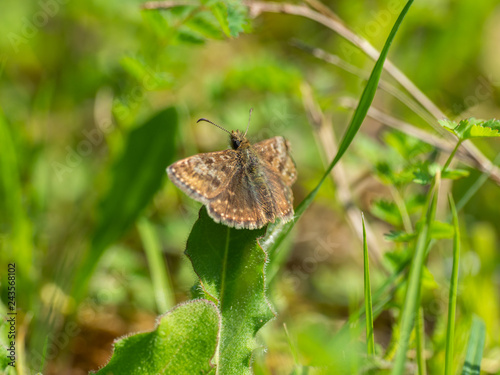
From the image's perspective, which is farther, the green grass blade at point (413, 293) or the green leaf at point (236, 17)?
the green leaf at point (236, 17)

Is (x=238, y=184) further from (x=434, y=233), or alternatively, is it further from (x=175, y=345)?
(x=434, y=233)

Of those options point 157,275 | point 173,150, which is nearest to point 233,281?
point 157,275

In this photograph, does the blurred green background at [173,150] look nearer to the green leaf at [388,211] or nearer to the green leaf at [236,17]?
the green leaf at [236,17]

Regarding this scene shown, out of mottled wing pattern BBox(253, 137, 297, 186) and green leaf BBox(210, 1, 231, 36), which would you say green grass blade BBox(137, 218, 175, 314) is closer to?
mottled wing pattern BBox(253, 137, 297, 186)

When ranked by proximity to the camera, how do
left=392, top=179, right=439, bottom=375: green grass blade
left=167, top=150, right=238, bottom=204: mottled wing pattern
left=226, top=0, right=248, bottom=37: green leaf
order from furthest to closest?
left=226, top=0, right=248, bottom=37: green leaf < left=167, top=150, right=238, bottom=204: mottled wing pattern < left=392, top=179, right=439, bottom=375: green grass blade

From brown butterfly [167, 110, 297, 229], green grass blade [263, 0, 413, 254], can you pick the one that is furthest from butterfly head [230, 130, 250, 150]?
green grass blade [263, 0, 413, 254]

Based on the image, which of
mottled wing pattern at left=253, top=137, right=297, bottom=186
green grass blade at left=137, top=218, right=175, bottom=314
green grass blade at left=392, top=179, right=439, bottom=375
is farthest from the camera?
green grass blade at left=137, top=218, right=175, bottom=314

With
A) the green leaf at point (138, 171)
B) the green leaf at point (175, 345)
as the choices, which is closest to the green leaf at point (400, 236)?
the green leaf at point (175, 345)

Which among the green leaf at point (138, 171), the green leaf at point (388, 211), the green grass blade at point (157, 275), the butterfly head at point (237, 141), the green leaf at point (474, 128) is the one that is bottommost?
the green grass blade at point (157, 275)
